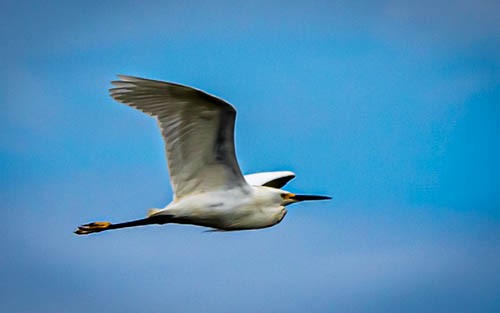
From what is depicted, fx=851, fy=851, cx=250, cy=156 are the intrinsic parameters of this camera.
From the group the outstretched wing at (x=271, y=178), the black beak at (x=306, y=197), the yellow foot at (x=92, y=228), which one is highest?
the outstretched wing at (x=271, y=178)

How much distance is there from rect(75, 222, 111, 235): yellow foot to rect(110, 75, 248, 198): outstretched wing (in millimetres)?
1883

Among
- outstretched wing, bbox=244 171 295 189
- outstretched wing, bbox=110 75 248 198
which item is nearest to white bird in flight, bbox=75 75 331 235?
outstretched wing, bbox=110 75 248 198

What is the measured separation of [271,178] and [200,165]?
3542mm

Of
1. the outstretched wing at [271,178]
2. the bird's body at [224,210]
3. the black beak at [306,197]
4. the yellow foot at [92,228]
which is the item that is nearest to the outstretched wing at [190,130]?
the bird's body at [224,210]

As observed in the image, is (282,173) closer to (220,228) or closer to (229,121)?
(220,228)

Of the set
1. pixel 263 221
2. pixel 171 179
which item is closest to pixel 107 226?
pixel 171 179

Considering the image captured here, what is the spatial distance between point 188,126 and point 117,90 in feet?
4.37

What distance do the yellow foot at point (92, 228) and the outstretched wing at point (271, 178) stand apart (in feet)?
10.5

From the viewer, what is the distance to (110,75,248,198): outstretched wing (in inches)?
525

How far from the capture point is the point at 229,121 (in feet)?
45.1

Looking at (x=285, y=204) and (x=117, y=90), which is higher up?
(x=117, y=90)

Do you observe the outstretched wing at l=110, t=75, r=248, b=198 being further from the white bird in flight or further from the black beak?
the black beak

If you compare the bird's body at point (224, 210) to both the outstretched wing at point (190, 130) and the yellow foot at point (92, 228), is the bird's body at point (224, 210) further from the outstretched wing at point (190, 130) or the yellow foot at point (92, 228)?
the yellow foot at point (92, 228)

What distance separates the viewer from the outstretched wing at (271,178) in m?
17.6
